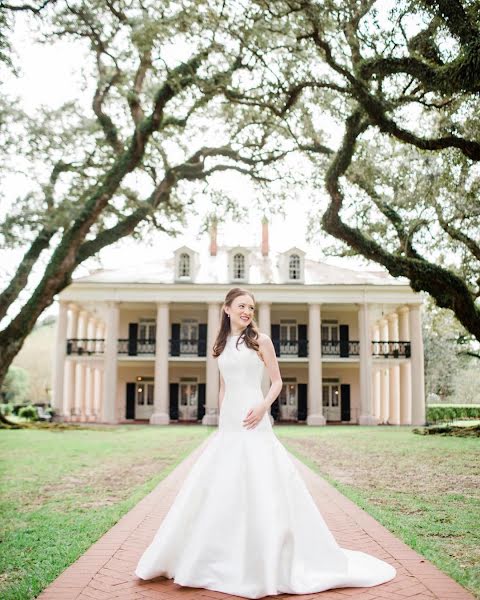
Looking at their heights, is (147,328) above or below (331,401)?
above

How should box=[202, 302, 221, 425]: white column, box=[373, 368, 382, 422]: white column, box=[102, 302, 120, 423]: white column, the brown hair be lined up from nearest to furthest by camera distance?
the brown hair → box=[202, 302, 221, 425]: white column → box=[102, 302, 120, 423]: white column → box=[373, 368, 382, 422]: white column

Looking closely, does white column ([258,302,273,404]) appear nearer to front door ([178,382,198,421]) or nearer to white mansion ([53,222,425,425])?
white mansion ([53,222,425,425])

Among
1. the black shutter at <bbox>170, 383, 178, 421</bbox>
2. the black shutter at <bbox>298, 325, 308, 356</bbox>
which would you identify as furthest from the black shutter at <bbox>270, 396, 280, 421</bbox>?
the black shutter at <bbox>170, 383, 178, 421</bbox>

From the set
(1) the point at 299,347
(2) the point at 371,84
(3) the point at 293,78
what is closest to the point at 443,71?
(2) the point at 371,84

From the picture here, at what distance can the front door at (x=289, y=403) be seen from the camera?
32.3 m

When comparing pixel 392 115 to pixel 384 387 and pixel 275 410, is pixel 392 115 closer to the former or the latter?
pixel 275 410

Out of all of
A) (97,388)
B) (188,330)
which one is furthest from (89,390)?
(188,330)

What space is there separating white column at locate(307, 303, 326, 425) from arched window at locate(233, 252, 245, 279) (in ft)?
14.2

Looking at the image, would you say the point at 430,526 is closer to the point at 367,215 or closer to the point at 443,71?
the point at 443,71

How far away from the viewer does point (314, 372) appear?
96.6 feet

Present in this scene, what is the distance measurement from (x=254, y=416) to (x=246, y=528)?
0.73m

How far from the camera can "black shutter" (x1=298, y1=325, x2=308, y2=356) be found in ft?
105

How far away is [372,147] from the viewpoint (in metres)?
14.3

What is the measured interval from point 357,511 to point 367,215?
34.3ft
